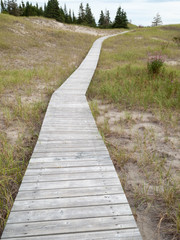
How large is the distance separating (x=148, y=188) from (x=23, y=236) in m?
1.41

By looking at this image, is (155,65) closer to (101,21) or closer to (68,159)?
(68,159)

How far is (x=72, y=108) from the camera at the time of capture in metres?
4.04

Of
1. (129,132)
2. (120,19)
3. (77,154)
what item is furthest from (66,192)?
(120,19)

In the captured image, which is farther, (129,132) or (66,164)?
(129,132)

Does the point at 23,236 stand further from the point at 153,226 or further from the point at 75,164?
the point at 153,226

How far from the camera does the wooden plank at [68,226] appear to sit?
1.40 m

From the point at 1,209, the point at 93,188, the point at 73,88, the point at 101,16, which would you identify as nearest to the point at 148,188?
the point at 93,188

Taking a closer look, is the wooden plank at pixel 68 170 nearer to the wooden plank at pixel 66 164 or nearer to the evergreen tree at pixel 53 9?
the wooden plank at pixel 66 164

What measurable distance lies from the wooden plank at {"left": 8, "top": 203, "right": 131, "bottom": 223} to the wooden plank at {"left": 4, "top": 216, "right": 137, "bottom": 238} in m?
0.04

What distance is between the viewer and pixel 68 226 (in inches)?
57.0

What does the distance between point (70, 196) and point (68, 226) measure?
32 centimetres

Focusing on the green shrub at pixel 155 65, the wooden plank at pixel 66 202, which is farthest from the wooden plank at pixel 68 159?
the green shrub at pixel 155 65

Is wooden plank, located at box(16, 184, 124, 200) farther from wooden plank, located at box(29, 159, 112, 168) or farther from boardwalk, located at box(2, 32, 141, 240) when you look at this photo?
wooden plank, located at box(29, 159, 112, 168)

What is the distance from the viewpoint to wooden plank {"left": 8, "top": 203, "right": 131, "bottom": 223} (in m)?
1.51
